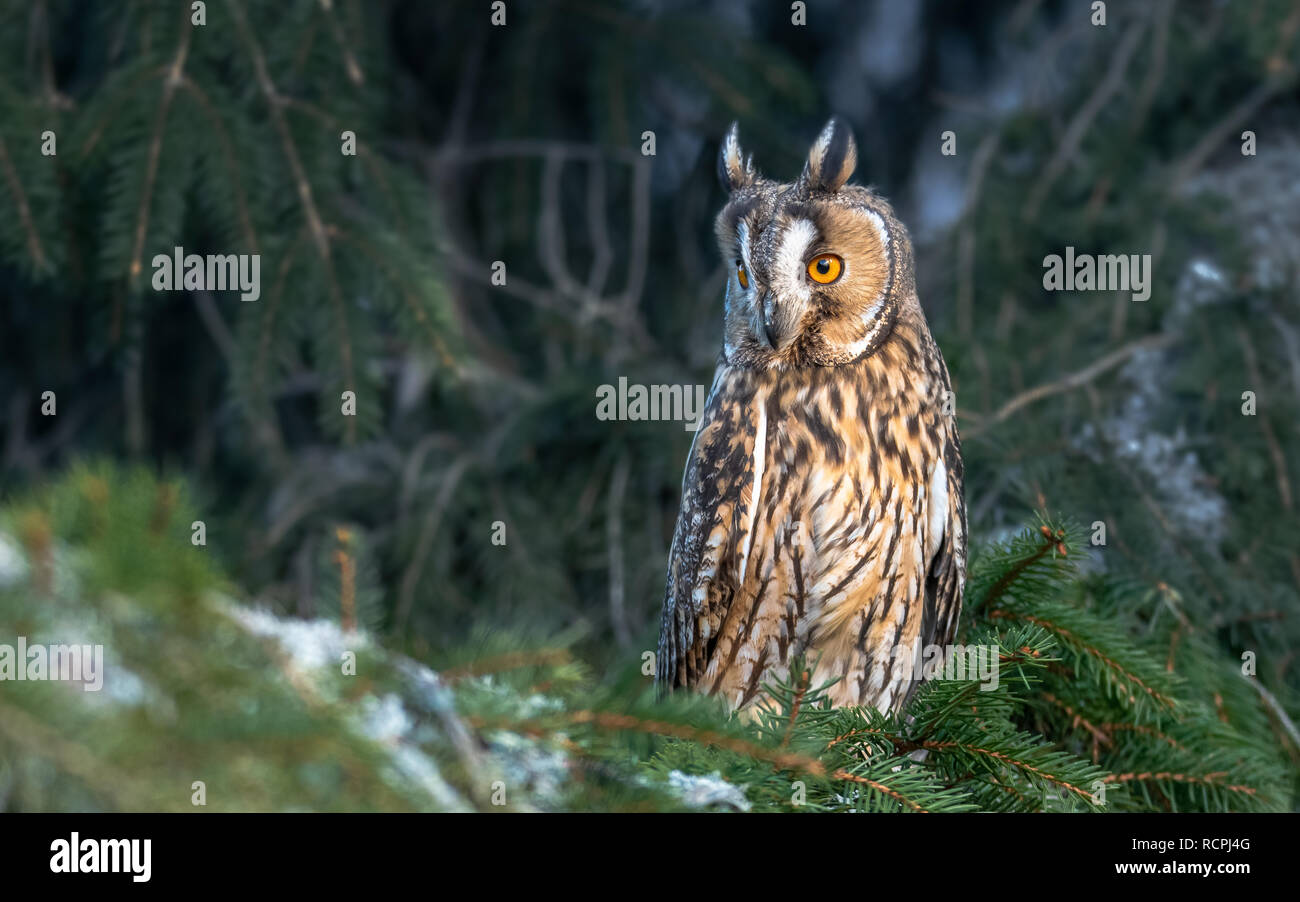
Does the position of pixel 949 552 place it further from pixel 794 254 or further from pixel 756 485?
pixel 794 254

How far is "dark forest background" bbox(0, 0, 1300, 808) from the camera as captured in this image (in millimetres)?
2463

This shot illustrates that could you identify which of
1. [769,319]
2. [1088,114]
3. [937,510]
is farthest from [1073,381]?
[1088,114]

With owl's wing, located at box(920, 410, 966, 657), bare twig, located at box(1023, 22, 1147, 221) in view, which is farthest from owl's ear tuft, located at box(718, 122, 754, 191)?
bare twig, located at box(1023, 22, 1147, 221)

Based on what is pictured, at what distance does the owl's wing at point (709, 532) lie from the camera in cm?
224

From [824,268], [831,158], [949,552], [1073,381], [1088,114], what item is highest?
[1088,114]

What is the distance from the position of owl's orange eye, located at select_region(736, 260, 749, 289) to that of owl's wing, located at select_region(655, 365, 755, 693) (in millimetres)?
211

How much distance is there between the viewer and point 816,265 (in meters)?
2.12

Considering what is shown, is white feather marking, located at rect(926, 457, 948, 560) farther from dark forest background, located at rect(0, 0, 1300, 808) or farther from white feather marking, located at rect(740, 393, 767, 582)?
white feather marking, located at rect(740, 393, 767, 582)

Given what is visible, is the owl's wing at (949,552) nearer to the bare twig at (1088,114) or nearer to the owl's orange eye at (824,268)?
the owl's orange eye at (824,268)

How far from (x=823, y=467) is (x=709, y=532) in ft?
0.87

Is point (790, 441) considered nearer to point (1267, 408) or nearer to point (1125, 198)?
point (1267, 408)

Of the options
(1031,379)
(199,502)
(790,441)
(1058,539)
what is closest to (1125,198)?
(1031,379)

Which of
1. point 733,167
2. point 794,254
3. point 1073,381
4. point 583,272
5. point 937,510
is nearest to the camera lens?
point 794,254
